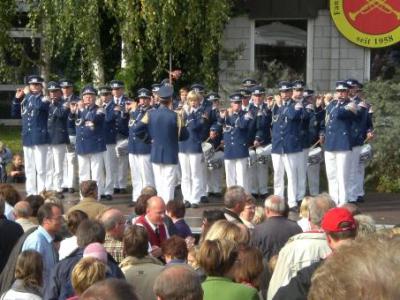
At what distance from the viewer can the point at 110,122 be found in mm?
16578

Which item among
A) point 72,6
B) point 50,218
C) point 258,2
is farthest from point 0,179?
point 50,218

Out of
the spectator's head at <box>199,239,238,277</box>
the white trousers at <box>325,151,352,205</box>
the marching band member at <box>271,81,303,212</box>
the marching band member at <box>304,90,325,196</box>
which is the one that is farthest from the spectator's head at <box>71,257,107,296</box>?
the marching band member at <box>304,90,325,196</box>

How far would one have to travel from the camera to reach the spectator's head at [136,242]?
638 centimetres

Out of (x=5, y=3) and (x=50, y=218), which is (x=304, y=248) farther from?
(x=5, y=3)

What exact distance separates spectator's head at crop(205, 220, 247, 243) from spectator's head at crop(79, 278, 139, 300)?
9.43 ft

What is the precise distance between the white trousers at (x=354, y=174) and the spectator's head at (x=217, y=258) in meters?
10.4

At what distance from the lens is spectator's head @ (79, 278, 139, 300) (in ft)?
10.5

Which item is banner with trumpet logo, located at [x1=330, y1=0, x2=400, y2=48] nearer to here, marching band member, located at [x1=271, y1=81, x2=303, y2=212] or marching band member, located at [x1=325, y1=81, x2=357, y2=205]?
marching band member, located at [x1=325, y1=81, x2=357, y2=205]

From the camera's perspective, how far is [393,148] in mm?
17234

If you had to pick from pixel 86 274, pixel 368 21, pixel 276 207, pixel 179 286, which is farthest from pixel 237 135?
pixel 179 286

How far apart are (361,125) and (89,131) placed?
4510mm

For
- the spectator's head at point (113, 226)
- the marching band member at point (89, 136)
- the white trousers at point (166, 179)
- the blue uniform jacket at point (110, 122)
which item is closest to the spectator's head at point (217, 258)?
the spectator's head at point (113, 226)

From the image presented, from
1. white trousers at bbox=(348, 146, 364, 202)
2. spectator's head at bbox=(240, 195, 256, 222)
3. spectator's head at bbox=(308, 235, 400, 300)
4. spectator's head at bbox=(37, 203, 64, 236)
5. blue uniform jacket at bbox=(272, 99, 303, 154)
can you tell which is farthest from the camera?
white trousers at bbox=(348, 146, 364, 202)

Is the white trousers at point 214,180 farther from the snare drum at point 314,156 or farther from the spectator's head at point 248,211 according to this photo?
the spectator's head at point 248,211
